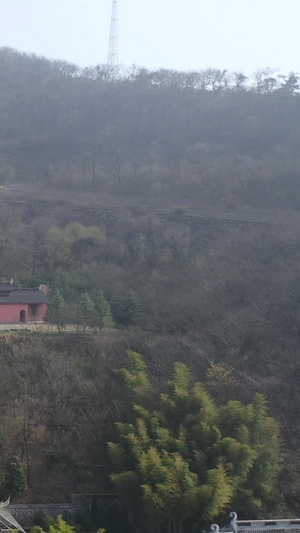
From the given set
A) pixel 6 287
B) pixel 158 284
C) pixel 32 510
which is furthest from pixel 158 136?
pixel 32 510

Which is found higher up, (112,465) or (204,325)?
(204,325)

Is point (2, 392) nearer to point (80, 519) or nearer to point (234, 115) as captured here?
point (80, 519)

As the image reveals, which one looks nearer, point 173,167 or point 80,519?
point 80,519

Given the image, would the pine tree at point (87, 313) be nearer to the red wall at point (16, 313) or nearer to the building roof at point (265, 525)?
the red wall at point (16, 313)

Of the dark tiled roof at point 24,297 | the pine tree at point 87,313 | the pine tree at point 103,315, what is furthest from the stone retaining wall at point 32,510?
the dark tiled roof at point 24,297

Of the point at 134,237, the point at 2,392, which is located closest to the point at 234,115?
the point at 134,237

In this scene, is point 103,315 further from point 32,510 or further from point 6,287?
point 32,510

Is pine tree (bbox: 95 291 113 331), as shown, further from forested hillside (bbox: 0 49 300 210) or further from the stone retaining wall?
forested hillside (bbox: 0 49 300 210)
